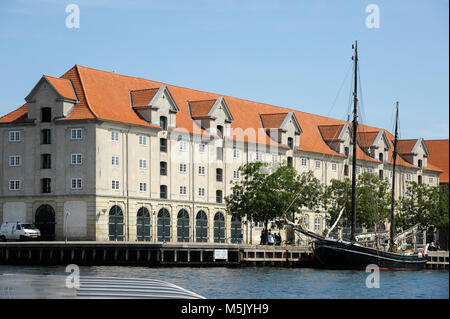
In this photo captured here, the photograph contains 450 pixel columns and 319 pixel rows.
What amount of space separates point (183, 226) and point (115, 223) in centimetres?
1053

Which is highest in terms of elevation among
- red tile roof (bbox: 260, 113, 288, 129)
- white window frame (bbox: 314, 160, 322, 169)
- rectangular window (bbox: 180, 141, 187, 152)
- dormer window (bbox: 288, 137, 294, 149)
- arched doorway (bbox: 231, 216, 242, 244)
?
red tile roof (bbox: 260, 113, 288, 129)

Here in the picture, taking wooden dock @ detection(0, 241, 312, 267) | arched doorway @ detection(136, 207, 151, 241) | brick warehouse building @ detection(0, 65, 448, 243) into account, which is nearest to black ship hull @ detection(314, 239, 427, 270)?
wooden dock @ detection(0, 241, 312, 267)

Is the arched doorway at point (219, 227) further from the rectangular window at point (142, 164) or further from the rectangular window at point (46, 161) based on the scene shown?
the rectangular window at point (46, 161)

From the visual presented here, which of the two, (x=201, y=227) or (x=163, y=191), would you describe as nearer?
(x=163, y=191)

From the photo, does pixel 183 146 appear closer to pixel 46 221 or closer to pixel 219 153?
pixel 219 153

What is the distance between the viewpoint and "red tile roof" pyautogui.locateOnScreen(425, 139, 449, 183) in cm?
14888

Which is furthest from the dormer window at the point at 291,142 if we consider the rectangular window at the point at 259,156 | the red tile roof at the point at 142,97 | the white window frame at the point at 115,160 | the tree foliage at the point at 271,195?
the white window frame at the point at 115,160

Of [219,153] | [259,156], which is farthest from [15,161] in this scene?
[259,156]

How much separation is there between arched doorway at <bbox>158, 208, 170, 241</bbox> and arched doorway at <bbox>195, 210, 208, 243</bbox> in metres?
4.67

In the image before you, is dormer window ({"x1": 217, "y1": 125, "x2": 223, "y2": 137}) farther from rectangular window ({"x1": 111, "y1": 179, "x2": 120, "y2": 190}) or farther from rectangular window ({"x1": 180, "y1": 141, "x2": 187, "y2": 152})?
rectangular window ({"x1": 111, "y1": 179, "x2": 120, "y2": 190})

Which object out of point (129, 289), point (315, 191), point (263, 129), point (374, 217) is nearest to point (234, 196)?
point (315, 191)

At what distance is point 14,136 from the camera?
3629 inches
